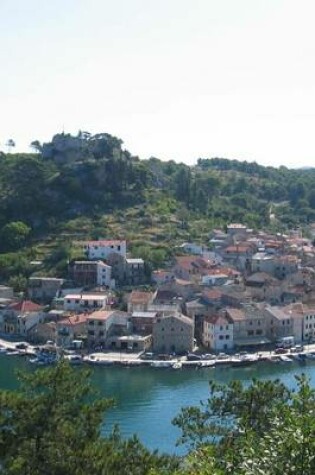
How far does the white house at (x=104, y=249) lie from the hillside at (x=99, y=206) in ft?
3.01

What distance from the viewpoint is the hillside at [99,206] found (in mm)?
42406

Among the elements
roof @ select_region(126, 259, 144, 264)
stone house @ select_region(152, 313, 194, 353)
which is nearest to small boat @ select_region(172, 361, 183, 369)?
stone house @ select_region(152, 313, 194, 353)

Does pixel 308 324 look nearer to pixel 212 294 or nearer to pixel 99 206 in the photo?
pixel 212 294

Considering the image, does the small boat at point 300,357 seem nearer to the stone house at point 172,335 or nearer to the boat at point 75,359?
the stone house at point 172,335

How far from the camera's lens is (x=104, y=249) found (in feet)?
129

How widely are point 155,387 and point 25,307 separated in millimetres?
9927

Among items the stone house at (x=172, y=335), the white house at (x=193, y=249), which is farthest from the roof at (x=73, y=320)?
the white house at (x=193, y=249)

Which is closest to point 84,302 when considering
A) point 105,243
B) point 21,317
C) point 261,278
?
point 21,317

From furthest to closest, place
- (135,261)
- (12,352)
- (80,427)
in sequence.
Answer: (135,261) → (12,352) → (80,427)

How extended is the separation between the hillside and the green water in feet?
38.9

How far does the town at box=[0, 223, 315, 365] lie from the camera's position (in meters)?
30.2

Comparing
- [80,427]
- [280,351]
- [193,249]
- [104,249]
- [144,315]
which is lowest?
[280,351]

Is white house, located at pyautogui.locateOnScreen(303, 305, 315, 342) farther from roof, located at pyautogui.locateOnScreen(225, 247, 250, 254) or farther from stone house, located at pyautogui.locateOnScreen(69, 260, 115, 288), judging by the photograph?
roof, located at pyautogui.locateOnScreen(225, 247, 250, 254)

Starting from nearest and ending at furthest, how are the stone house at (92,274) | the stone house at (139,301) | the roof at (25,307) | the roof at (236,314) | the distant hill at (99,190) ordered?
1. the roof at (236,314)
2. the stone house at (139,301)
3. the roof at (25,307)
4. the stone house at (92,274)
5. the distant hill at (99,190)
